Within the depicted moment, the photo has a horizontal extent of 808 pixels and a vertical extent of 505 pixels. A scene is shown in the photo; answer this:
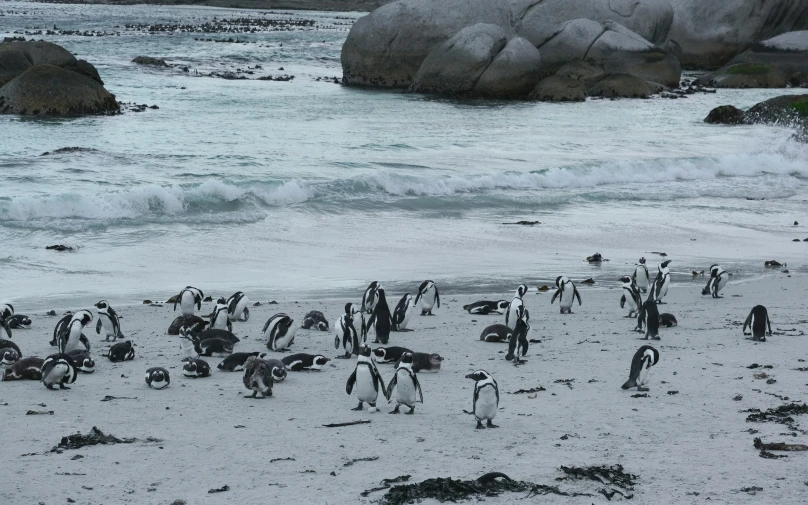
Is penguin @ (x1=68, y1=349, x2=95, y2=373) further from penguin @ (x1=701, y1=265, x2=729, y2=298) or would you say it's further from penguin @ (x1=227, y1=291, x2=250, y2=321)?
penguin @ (x1=701, y1=265, x2=729, y2=298)

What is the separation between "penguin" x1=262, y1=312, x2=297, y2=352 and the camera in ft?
25.5

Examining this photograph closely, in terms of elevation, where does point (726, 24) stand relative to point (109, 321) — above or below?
above

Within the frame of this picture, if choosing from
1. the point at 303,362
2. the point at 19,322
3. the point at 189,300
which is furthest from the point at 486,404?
the point at 19,322

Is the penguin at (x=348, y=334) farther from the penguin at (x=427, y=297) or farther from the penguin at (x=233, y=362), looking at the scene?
the penguin at (x=427, y=297)

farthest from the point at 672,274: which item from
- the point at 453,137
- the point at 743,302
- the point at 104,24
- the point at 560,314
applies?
the point at 104,24

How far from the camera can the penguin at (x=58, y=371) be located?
647 centimetres

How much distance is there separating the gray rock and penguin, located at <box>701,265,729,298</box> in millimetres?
21617

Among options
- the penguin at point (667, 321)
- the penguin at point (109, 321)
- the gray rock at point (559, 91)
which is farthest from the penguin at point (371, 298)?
the gray rock at point (559, 91)

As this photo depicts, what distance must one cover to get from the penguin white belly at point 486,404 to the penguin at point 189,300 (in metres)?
4.04

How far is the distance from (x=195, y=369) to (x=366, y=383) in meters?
1.41

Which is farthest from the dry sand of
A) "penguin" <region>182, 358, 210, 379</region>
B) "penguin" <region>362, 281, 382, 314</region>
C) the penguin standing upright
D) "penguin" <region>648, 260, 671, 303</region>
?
"penguin" <region>648, 260, 671, 303</region>

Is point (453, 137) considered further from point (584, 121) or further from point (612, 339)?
point (612, 339)

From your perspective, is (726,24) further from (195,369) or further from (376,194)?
(195,369)

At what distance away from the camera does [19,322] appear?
27.8ft
